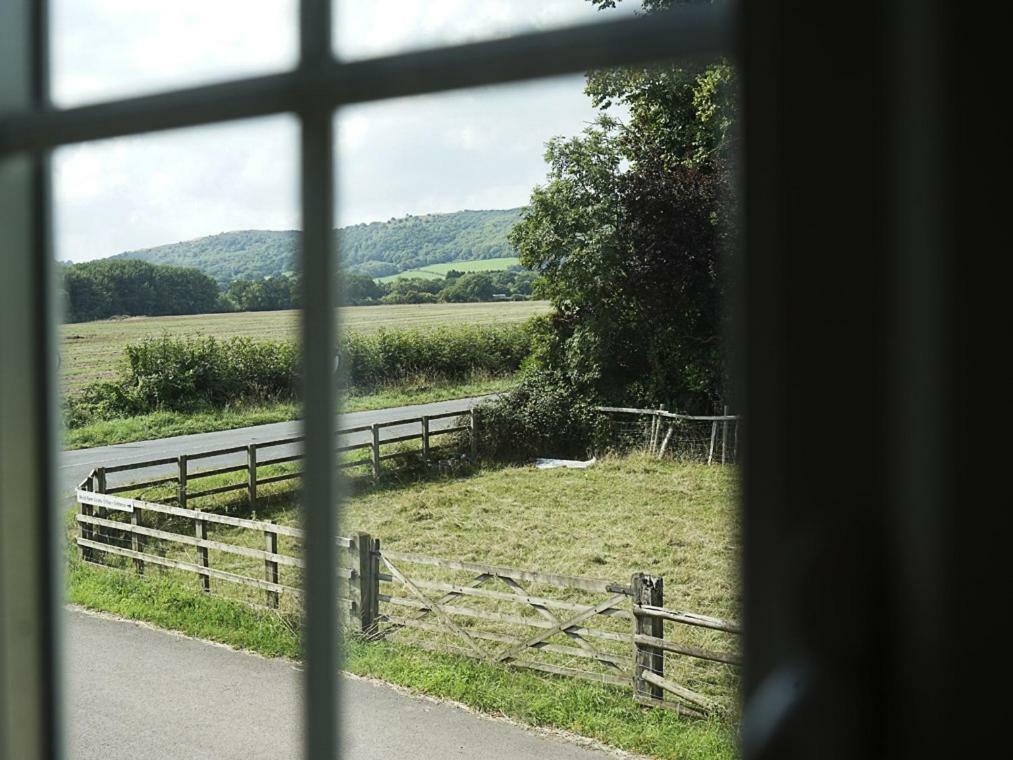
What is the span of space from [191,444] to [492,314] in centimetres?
76

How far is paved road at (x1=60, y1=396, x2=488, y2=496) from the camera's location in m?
1.49

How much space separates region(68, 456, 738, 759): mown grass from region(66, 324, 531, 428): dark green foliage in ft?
2.47

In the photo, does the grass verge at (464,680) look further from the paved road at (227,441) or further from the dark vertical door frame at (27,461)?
the dark vertical door frame at (27,461)

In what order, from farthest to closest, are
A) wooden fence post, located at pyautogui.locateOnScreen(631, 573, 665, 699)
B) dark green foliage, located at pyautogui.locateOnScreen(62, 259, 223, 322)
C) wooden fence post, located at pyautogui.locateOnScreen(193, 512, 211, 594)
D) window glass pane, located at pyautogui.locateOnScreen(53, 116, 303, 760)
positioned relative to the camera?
1. wooden fence post, located at pyautogui.locateOnScreen(193, 512, 211, 594)
2. wooden fence post, located at pyautogui.locateOnScreen(631, 573, 665, 699)
3. dark green foliage, located at pyautogui.locateOnScreen(62, 259, 223, 322)
4. window glass pane, located at pyautogui.locateOnScreen(53, 116, 303, 760)

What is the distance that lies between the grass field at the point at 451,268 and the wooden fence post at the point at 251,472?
0.74 meters

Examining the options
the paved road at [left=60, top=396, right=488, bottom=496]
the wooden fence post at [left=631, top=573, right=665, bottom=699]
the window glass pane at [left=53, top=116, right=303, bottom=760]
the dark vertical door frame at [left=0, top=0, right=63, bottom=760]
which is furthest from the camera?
the wooden fence post at [left=631, top=573, right=665, bottom=699]

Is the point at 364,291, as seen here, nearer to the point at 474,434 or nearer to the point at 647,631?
the point at 474,434

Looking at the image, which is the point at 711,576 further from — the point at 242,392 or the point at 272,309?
the point at 272,309

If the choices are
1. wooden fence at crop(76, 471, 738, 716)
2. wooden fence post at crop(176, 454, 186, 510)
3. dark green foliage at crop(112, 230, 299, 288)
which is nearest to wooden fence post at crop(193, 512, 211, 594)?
wooden fence at crop(76, 471, 738, 716)

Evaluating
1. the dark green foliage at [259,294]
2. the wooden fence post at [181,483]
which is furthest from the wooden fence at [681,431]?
the wooden fence post at [181,483]

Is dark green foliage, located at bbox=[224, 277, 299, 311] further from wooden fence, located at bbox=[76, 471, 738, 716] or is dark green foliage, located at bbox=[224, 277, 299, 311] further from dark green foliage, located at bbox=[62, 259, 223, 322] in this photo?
wooden fence, located at bbox=[76, 471, 738, 716]

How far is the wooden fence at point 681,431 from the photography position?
4.92ft

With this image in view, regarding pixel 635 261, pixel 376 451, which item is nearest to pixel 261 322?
pixel 376 451

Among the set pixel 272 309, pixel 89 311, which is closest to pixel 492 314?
pixel 272 309
